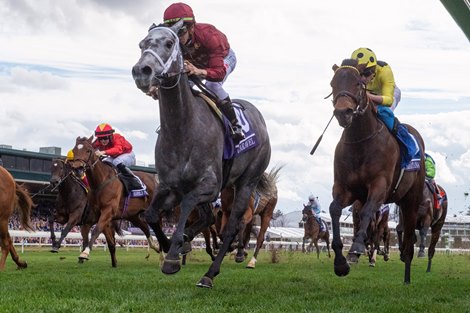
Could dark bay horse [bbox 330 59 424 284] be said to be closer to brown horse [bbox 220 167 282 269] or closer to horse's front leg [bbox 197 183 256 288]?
horse's front leg [bbox 197 183 256 288]

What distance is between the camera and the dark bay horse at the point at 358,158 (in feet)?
23.1

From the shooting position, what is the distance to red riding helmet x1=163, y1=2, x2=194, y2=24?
6.87 metres

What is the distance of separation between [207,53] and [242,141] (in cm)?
99

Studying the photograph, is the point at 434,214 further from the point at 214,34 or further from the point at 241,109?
the point at 214,34

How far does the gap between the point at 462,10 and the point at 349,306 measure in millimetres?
2728

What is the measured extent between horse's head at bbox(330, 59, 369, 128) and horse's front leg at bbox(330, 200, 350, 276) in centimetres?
88

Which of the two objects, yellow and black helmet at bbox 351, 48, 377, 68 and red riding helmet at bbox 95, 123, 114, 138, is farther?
red riding helmet at bbox 95, 123, 114, 138

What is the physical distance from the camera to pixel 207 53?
7297 mm

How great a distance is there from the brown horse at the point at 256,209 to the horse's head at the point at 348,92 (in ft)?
9.84

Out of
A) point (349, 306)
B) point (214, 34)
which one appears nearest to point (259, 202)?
point (214, 34)

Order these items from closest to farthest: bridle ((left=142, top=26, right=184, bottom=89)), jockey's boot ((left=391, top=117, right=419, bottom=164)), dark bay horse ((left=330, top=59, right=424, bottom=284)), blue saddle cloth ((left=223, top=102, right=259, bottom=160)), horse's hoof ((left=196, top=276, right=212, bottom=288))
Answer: bridle ((left=142, top=26, right=184, bottom=89)) → horse's hoof ((left=196, top=276, right=212, bottom=288)) → dark bay horse ((left=330, top=59, right=424, bottom=284)) → blue saddle cloth ((left=223, top=102, right=259, bottom=160)) → jockey's boot ((left=391, top=117, right=419, bottom=164))

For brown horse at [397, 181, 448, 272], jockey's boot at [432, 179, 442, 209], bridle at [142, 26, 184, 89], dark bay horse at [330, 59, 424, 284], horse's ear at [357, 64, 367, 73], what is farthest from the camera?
jockey's boot at [432, 179, 442, 209]

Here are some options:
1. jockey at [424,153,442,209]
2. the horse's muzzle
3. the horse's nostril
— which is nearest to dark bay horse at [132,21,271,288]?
the horse's nostril

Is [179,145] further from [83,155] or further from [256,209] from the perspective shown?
[256,209]
